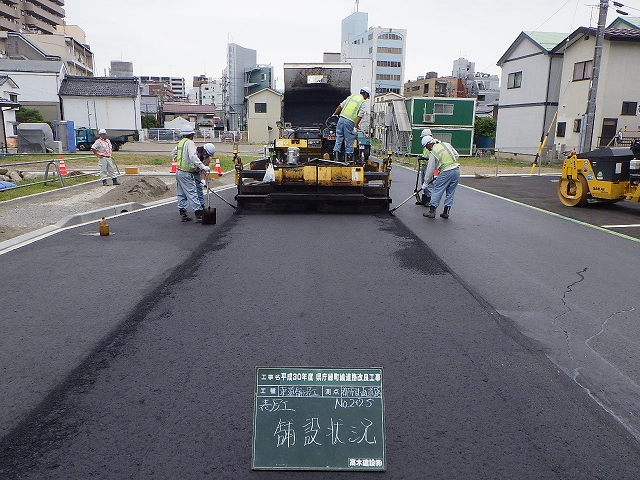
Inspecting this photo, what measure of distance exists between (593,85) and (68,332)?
2100 centimetres

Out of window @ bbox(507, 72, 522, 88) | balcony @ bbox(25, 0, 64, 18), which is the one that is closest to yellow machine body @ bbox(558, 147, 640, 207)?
window @ bbox(507, 72, 522, 88)

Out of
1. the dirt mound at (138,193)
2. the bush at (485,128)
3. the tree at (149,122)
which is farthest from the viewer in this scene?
the tree at (149,122)

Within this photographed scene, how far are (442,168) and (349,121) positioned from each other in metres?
2.37

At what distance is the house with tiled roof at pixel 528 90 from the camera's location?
3120 centimetres

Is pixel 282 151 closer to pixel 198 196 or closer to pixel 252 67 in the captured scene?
pixel 198 196

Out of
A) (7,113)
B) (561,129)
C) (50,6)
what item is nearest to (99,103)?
(7,113)

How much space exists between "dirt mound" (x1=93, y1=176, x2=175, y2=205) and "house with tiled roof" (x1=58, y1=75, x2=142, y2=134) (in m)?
36.3

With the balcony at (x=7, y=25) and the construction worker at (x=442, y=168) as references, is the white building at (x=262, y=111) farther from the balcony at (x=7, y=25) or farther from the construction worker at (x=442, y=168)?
the construction worker at (x=442, y=168)

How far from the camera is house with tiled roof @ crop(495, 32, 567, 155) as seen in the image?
31203 millimetres

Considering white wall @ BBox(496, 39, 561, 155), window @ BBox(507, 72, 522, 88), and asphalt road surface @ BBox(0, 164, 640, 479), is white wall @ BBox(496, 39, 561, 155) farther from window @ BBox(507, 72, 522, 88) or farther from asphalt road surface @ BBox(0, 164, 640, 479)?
asphalt road surface @ BBox(0, 164, 640, 479)

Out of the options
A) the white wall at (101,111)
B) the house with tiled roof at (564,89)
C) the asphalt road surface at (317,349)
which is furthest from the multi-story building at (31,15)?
the asphalt road surface at (317,349)

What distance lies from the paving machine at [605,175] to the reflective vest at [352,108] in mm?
5502

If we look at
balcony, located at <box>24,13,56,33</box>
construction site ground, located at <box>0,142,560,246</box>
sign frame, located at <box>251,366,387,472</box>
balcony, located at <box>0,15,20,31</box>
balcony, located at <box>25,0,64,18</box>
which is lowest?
construction site ground, located at <box>0,142,560,246</box>

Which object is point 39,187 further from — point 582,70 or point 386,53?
point 386,53
